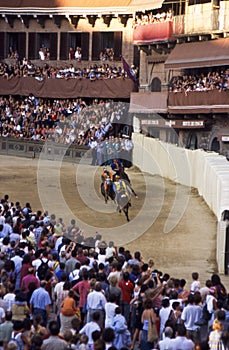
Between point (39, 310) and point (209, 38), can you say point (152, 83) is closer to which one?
point (209, 38)

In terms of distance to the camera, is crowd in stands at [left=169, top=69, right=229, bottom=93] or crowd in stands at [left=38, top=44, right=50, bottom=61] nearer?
crowd in stands at [left=169, top=69, right=229, bottom=93]

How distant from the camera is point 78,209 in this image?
29594 millimetres

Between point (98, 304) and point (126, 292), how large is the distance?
0.94 m

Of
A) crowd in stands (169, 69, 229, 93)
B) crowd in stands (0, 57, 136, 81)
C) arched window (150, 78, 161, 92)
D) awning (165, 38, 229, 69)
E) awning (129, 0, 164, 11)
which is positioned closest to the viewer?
crowd in stands (169, 69, 229, 93)

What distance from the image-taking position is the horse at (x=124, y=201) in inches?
1061

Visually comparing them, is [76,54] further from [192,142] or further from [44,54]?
[192,142]

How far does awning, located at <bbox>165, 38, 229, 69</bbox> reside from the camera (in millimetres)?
39188

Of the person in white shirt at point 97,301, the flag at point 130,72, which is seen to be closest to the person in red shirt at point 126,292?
the person in white shirt at point 97,301

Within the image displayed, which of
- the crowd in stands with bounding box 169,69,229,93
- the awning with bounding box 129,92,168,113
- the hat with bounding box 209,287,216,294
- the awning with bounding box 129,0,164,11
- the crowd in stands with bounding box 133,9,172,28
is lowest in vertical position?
the hat with bounding box 209,287,216,294

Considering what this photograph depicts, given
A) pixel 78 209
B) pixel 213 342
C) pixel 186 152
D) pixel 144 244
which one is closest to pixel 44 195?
pixel 78 209

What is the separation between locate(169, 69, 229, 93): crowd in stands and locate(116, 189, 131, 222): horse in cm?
1156

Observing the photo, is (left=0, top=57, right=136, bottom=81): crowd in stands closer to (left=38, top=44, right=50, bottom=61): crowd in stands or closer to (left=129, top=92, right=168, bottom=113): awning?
(left=38, top=44, right=50, bottom=61): crowd in stands

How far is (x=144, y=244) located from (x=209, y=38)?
19676mm

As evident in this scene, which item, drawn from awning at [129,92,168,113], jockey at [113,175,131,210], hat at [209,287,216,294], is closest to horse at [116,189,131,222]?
jockey at [113,175,131,210]
